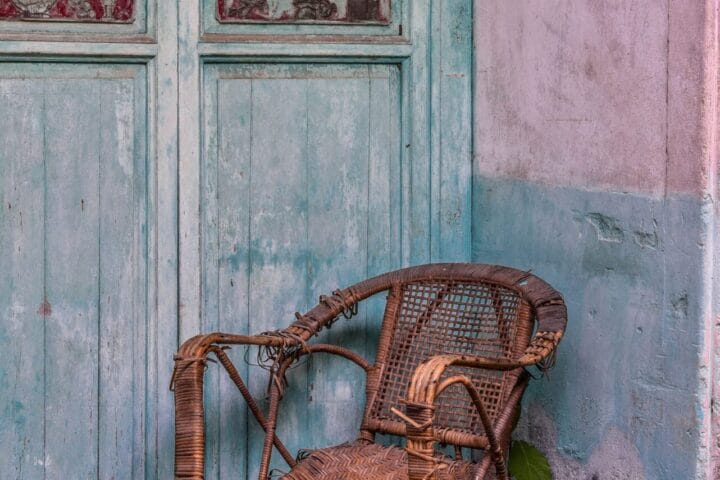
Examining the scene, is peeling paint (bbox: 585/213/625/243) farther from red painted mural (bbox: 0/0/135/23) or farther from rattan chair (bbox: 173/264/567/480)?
red painted mural (bbox: 0/0/135/23)

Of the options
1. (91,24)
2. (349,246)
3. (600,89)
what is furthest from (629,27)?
(91,24)

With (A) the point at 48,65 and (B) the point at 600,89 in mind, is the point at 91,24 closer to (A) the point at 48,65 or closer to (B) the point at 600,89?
(A) the point at 48,65

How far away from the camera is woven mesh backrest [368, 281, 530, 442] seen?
2.71 meters

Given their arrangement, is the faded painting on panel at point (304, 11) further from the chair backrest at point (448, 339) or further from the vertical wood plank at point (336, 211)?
the chair backrest at point (448, 339)

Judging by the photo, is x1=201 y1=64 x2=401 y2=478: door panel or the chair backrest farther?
x1=201 y1=64 x2=401 y2=478: door panel

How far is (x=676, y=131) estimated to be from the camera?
237 centimetres

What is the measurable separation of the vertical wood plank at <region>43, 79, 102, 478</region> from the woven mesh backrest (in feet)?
2.71

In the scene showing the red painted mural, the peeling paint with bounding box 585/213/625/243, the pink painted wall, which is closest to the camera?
Answer: the pink painted wall

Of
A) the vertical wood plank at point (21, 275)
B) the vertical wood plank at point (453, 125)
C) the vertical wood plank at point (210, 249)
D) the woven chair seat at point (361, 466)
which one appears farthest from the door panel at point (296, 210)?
the vertical wood plank at point (21, 275)

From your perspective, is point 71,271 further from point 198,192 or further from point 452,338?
point 452,338

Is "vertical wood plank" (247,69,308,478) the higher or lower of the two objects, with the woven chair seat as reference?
higher

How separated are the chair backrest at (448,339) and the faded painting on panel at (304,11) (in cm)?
80

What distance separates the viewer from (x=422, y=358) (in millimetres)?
2836

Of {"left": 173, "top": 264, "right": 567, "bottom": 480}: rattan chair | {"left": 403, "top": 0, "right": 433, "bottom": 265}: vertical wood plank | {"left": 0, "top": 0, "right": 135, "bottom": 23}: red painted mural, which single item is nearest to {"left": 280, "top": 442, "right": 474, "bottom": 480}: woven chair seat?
{"left": 173, "top": 264, "right": 567, "bottom": 480}: rattan chair
